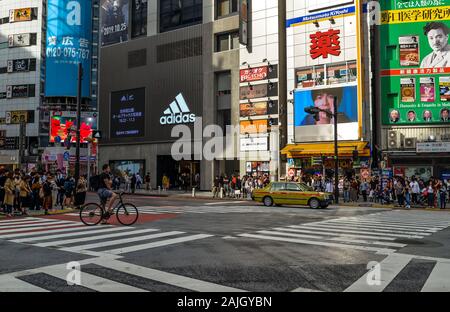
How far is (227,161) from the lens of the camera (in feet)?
130

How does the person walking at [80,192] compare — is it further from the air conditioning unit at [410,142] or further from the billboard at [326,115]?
the air conditioning unit at [410,142]

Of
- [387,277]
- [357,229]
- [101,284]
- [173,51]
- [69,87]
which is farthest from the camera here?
[69,87]

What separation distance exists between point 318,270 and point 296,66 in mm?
30467

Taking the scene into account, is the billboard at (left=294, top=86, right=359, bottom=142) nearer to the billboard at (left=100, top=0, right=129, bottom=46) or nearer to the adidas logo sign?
the adidas logo sign

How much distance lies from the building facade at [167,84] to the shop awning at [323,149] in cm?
640

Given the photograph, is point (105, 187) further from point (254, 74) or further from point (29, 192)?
point (254, 74)

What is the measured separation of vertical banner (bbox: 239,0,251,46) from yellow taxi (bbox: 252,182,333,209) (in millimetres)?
18655

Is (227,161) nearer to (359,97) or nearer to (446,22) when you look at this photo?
(359,97)

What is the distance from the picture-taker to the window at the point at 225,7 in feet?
132

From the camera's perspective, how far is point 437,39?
103ft

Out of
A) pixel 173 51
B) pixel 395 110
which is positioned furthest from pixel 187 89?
pixel 395 110

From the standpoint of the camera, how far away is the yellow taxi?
71.1ft

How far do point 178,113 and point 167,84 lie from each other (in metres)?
3.60

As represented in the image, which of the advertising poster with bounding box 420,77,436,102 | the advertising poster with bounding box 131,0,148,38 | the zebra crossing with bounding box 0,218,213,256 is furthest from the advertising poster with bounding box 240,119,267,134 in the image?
A: the zebra crossing with bounding box 0,218,213,256
